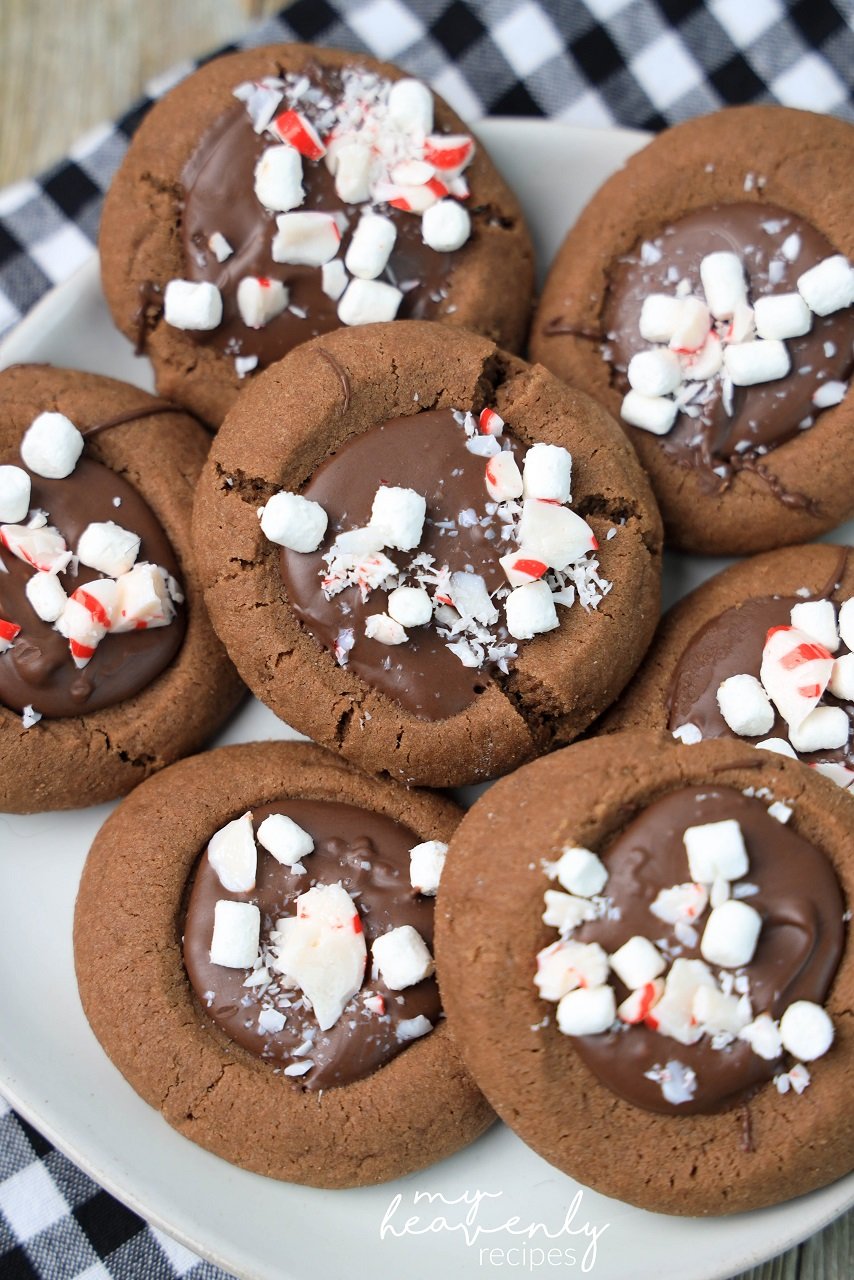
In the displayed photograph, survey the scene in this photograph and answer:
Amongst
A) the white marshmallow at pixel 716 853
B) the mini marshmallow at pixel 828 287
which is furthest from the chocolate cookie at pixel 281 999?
the mini marshmallow at pixel 828 287

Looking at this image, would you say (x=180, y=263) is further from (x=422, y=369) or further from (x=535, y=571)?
(x=535, y=571)

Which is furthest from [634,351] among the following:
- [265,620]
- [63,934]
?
[63,934]

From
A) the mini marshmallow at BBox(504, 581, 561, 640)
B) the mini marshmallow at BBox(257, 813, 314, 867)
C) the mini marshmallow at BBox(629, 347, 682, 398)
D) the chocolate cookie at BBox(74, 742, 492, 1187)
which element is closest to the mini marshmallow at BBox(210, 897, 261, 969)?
the chocolate cookie at BBox(74, 742, 492, 1187)

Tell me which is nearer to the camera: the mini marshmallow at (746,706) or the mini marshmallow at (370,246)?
the mini marshmallow at (746,706)

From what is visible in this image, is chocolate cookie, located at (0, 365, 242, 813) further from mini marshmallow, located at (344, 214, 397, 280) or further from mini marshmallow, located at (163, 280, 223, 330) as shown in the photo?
mini marshmallow, located at (344, 214, 397, 280)

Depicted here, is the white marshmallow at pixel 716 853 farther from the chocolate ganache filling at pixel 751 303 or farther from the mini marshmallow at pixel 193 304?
the mini marshmallow at pixel 193 304
